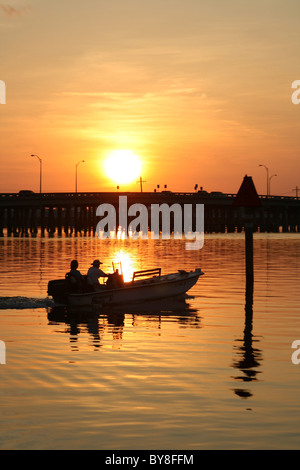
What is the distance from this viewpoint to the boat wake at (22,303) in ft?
102

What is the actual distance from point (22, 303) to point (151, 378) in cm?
1591

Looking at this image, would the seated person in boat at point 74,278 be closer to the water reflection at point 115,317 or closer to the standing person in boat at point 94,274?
the standing person in boat at point 94,274

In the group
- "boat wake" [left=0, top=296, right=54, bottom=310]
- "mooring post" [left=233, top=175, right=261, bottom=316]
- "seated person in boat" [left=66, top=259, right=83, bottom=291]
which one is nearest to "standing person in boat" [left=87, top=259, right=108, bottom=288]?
"seated person in boat" [left=66, top=259, right=83, bottom=291]

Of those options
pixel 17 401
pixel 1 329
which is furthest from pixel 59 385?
pixel 1 329

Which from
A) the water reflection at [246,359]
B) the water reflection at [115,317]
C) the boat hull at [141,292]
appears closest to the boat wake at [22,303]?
the water reflection at [115,317]

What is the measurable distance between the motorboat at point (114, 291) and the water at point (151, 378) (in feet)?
1.91

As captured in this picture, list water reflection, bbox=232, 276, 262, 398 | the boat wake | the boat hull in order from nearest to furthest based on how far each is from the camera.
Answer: water reflection, bbox=232, 276, 262, 398
the boat hull
the boat wake

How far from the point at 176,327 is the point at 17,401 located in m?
11.4

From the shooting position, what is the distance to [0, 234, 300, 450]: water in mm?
12375

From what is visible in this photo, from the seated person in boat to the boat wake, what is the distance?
244cm

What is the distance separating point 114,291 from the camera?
30.3 m

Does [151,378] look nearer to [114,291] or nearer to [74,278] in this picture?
[74,278]

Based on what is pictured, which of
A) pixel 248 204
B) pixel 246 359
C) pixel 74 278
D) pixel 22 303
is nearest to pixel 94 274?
pixel 74 278

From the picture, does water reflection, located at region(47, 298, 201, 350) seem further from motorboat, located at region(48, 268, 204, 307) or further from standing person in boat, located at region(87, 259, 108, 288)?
standing person in boat, located at region(87, 259, 108, 288)
